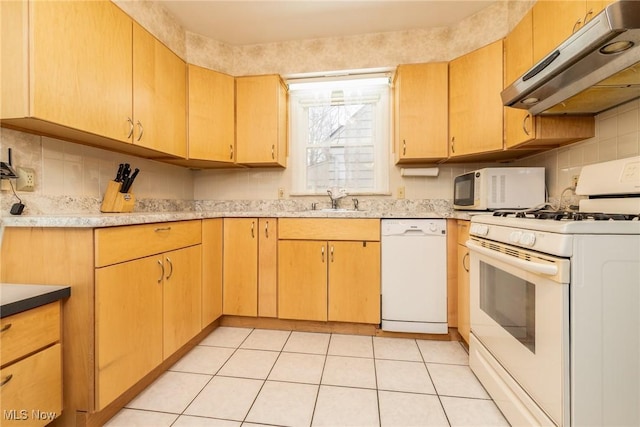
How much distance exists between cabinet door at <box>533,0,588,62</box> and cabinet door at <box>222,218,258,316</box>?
85.7 inches

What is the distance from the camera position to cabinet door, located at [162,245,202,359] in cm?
164

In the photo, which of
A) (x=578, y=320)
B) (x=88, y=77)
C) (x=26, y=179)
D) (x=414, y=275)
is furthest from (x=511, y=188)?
(x=26, y=179)

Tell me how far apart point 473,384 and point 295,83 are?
2.74 meters

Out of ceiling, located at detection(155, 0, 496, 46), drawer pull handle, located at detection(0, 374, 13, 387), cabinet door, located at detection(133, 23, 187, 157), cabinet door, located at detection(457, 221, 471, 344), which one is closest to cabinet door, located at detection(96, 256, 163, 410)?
drawer pull handle, located at detection(0, 374, 13, 387)

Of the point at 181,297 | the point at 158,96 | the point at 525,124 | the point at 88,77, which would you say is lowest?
the point at 181,297

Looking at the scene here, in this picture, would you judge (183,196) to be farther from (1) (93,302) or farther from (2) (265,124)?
(1) (93,302)

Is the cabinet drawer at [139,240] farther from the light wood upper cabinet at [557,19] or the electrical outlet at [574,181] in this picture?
the electrical outlet at [574,181]

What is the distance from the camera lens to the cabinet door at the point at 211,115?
2.33 m

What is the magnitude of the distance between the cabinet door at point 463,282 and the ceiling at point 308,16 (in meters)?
1.76

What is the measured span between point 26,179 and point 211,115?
1329 mm

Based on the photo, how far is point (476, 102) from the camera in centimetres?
213

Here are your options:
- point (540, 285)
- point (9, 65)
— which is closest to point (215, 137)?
point (9, 65)

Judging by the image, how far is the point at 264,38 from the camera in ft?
8.71

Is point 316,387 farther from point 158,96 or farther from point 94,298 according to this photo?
point 158,96
